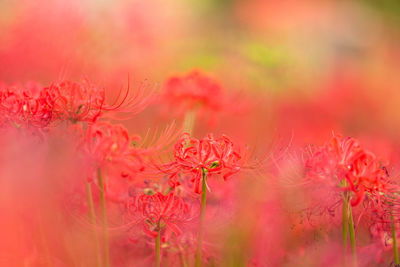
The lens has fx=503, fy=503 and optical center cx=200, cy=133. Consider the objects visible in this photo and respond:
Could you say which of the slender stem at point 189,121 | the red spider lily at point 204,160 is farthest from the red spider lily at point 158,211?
the slender stem at point 189,121

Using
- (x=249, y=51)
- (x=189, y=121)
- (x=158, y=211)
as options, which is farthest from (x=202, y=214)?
(x=249, y=51)

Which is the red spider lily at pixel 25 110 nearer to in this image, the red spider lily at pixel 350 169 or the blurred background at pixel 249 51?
the blurred background at pixel 249 51

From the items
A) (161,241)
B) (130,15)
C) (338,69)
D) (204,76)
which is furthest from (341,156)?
(338,69)

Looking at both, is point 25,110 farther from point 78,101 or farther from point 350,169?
point 350,169

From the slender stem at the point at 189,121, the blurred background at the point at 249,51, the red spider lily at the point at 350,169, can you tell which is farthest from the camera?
the blurred background at the point at 249,51

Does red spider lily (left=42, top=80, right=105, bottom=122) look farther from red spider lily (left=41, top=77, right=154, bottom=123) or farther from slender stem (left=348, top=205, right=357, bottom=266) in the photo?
slender stem (left=348, top=205, right=357, bottom=266)

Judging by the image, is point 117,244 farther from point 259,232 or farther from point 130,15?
point 130,15
